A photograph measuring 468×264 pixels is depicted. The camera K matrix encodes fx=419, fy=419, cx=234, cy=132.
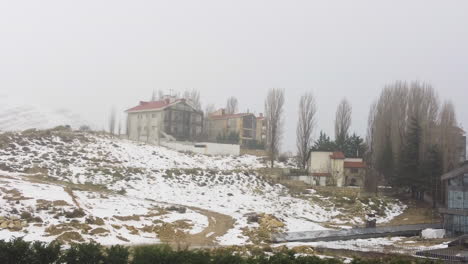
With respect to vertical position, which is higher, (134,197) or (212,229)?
(134,197)

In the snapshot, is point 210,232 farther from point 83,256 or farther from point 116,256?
point 83,256

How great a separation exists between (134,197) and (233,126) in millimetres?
45316

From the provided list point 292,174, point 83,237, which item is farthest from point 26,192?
point 292,174

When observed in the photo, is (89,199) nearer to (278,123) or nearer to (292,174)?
(292,174)

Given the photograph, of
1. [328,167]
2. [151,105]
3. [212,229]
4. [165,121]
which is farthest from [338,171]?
[151,105]

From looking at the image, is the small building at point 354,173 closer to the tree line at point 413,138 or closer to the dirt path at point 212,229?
the tree line at point 413,138

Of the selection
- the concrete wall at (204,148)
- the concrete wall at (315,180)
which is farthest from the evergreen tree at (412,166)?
the concrete wall at (204,148)

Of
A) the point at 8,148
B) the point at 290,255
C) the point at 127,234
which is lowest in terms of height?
the point at 127,234

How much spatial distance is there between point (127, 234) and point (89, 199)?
6.31m

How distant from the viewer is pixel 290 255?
11891mm

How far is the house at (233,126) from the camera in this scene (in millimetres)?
73781

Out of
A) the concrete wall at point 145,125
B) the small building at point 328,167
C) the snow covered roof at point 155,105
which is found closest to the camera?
the small building at point 328,167

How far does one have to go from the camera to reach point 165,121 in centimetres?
6019

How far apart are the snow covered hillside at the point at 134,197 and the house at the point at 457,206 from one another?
231 inches
